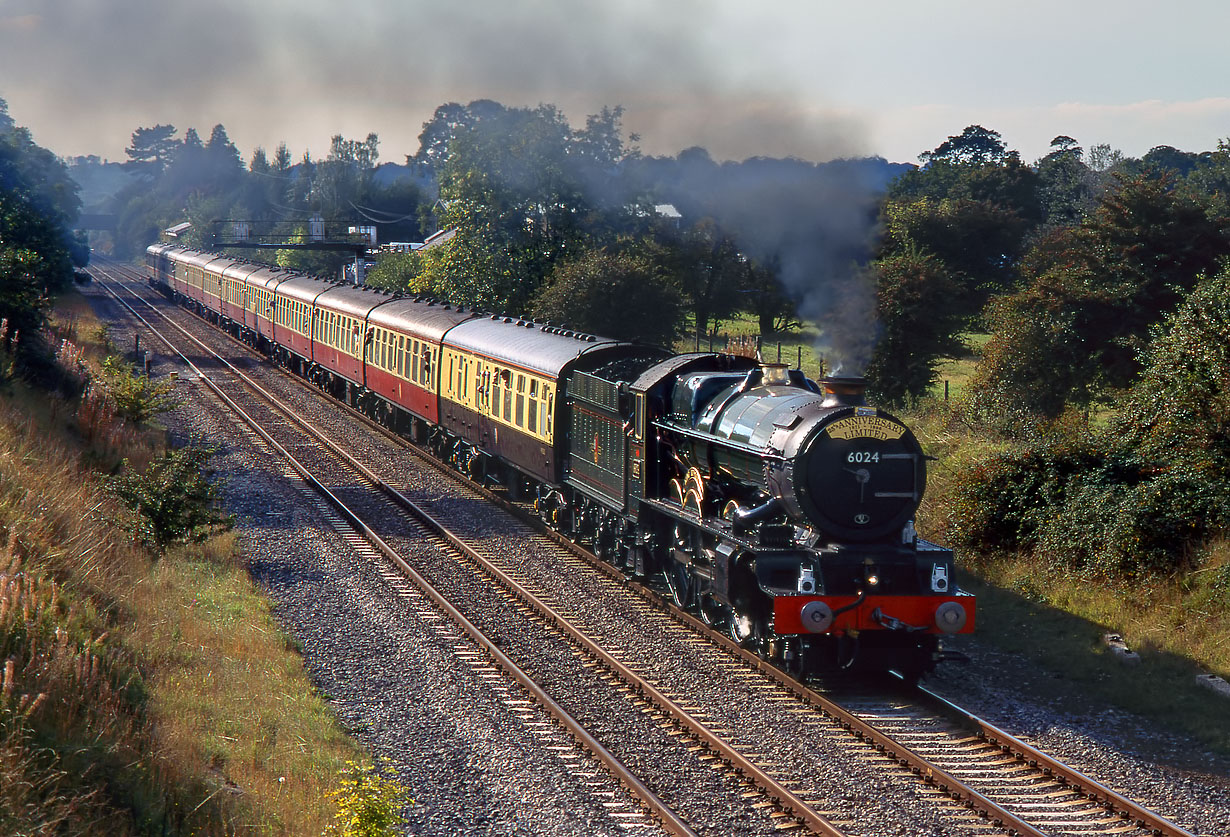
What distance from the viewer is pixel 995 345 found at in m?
25.2

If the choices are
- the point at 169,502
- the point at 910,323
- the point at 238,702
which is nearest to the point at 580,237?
the point at 910,323

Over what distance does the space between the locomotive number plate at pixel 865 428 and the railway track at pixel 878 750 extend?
2661 millimetres

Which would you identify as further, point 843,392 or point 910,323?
point 910,323

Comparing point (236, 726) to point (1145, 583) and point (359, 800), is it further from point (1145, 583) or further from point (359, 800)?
point (1145, 583)

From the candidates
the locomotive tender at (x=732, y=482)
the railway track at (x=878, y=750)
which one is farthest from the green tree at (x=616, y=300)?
the railway track at (x=878, y=750)

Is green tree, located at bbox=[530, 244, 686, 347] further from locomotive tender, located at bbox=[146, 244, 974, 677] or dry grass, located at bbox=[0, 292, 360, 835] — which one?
dry grass, located at bbox=[0, 292, 360, 835]

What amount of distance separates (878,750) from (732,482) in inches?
159

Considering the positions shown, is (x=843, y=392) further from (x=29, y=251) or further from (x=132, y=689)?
(x=29, y=251)

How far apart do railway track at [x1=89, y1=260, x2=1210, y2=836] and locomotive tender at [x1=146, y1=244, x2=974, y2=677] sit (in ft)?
1.82

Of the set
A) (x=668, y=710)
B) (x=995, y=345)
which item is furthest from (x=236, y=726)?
(x=995, y=345)

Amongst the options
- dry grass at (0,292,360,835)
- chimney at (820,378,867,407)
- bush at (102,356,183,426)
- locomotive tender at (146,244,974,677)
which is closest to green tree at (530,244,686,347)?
locomotive tender at (146,244,974,677)

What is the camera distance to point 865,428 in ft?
37.3

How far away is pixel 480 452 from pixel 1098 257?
14.5m

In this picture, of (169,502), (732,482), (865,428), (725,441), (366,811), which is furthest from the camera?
(169,502)
